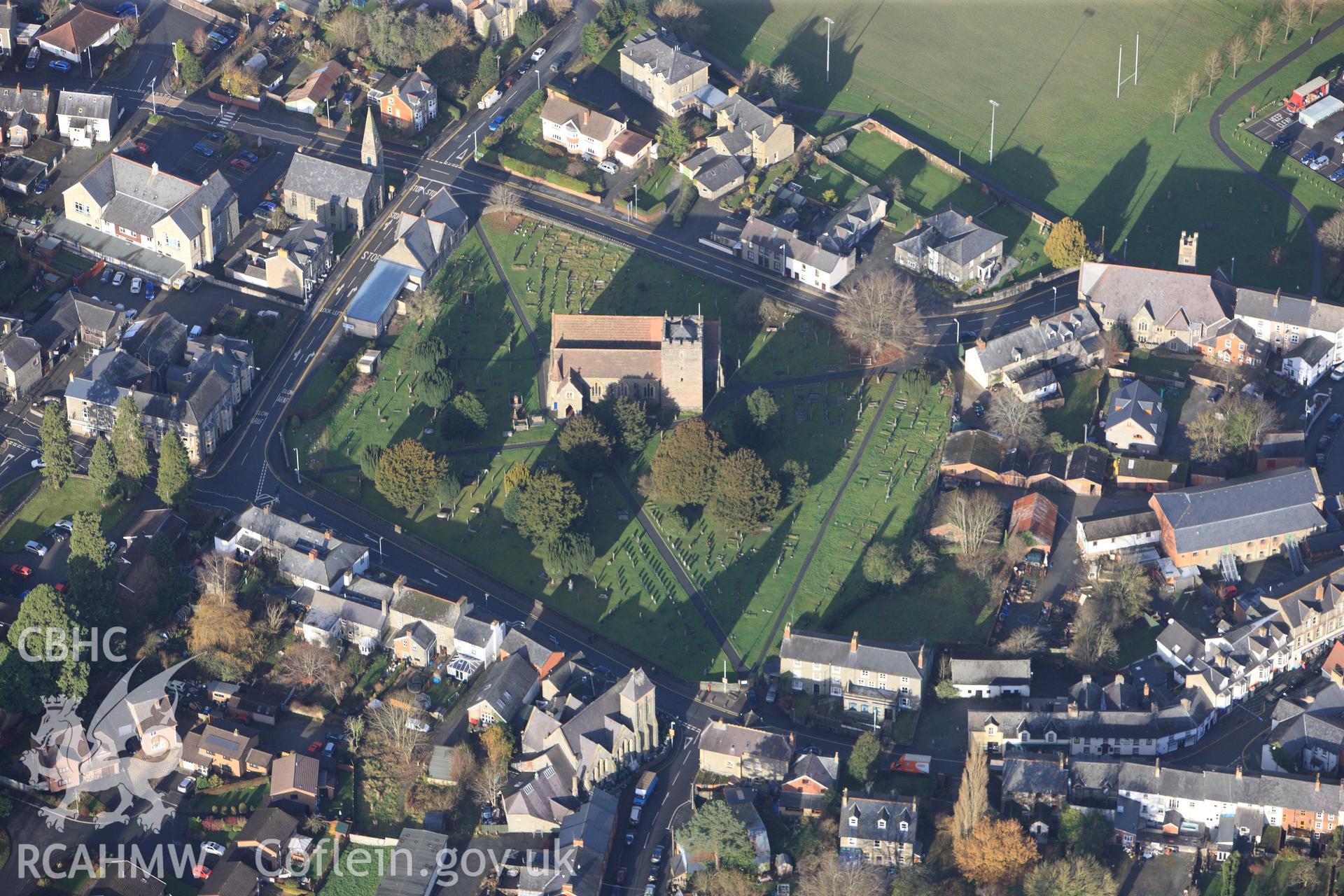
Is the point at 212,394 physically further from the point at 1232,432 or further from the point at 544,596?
the point at 1232,432

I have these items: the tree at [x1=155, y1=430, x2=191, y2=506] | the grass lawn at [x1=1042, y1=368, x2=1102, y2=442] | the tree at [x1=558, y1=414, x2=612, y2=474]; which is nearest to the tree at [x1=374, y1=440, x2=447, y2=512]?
the tree at [x1=558, y1=414, x2=612, y2=474]

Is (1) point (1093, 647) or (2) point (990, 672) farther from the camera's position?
(1) point (1093, 647)

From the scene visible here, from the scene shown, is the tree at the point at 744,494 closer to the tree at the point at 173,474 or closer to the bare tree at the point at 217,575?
the bare tree at the point at 217,575

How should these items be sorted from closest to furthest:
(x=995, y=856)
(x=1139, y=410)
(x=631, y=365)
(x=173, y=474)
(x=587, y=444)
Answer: (x=995, y=856) < (x=173, y=474) < (x=587, y=444) < (x=1139, y=410) < (x=631, y=365)

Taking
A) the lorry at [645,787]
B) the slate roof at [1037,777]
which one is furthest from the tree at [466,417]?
the slate roof at [1037,777]

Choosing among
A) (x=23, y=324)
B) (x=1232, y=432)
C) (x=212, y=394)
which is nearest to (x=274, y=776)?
(x=212, y=394)

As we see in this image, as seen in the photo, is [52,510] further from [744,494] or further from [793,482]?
[793,482]

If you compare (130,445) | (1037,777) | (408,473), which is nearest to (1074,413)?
(1037,777)
